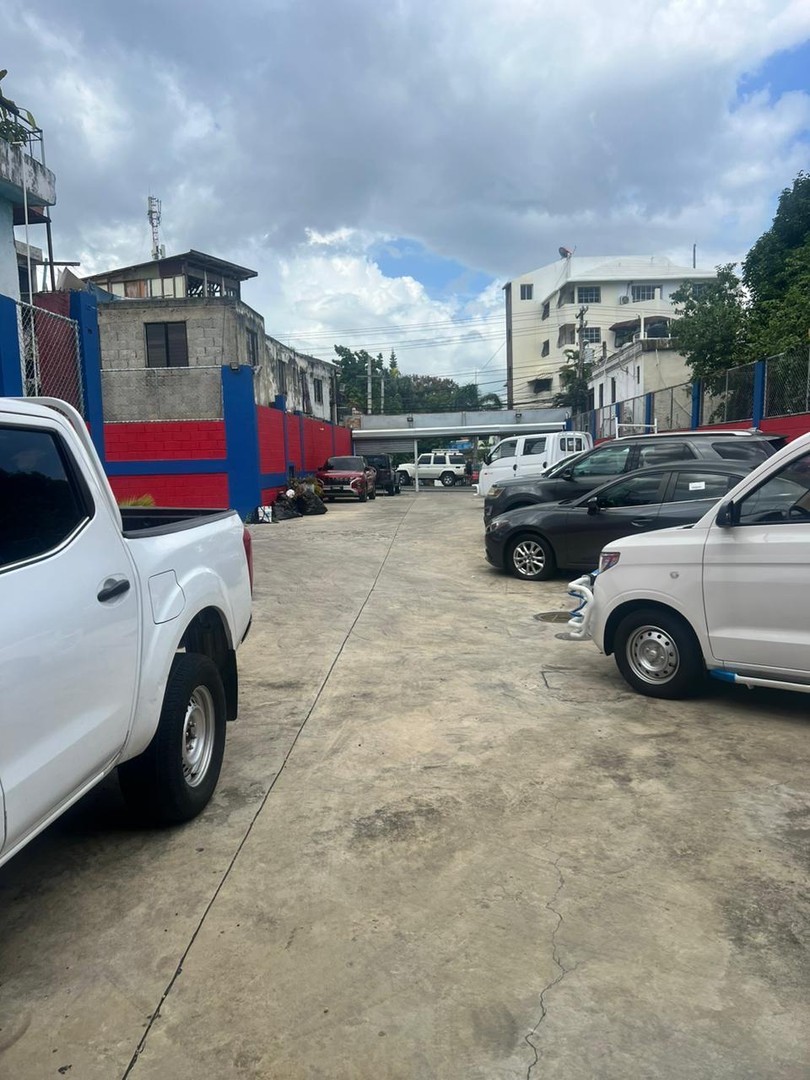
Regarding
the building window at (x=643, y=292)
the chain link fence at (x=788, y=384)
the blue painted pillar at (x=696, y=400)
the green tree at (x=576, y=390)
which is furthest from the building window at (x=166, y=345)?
the building window at (x=643, y=292)

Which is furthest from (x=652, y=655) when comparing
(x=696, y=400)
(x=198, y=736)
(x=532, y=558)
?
(x=696, y=400)

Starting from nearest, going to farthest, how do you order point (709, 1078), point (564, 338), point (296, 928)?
point (709, 1078), point (296, 928), point (564, 338)

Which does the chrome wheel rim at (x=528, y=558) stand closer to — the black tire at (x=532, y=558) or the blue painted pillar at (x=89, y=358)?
the black tire at (x=532, y=558)

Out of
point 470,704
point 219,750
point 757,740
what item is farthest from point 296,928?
point 757,740

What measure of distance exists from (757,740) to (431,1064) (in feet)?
10.8

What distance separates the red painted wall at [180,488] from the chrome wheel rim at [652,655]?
1799 centimetres

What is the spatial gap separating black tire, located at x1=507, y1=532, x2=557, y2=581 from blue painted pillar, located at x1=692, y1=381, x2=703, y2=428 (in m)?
13.3

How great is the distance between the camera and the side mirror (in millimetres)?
5176

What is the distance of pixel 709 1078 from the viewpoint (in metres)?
2.23

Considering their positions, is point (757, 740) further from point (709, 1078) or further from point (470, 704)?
point (709, 1078)

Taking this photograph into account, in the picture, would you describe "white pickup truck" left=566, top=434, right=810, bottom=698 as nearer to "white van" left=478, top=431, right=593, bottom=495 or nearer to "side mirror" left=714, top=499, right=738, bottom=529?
"side mirror" left=714, top=499, right=738, bottom=529

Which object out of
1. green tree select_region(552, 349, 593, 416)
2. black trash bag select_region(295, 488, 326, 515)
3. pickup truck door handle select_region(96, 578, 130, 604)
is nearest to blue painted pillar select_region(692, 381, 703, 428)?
black trash bag select_region(295, 488, 326, 515)

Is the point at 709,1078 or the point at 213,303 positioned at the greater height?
the point at 213,303

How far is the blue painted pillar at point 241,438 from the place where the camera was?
2241 centimetres
